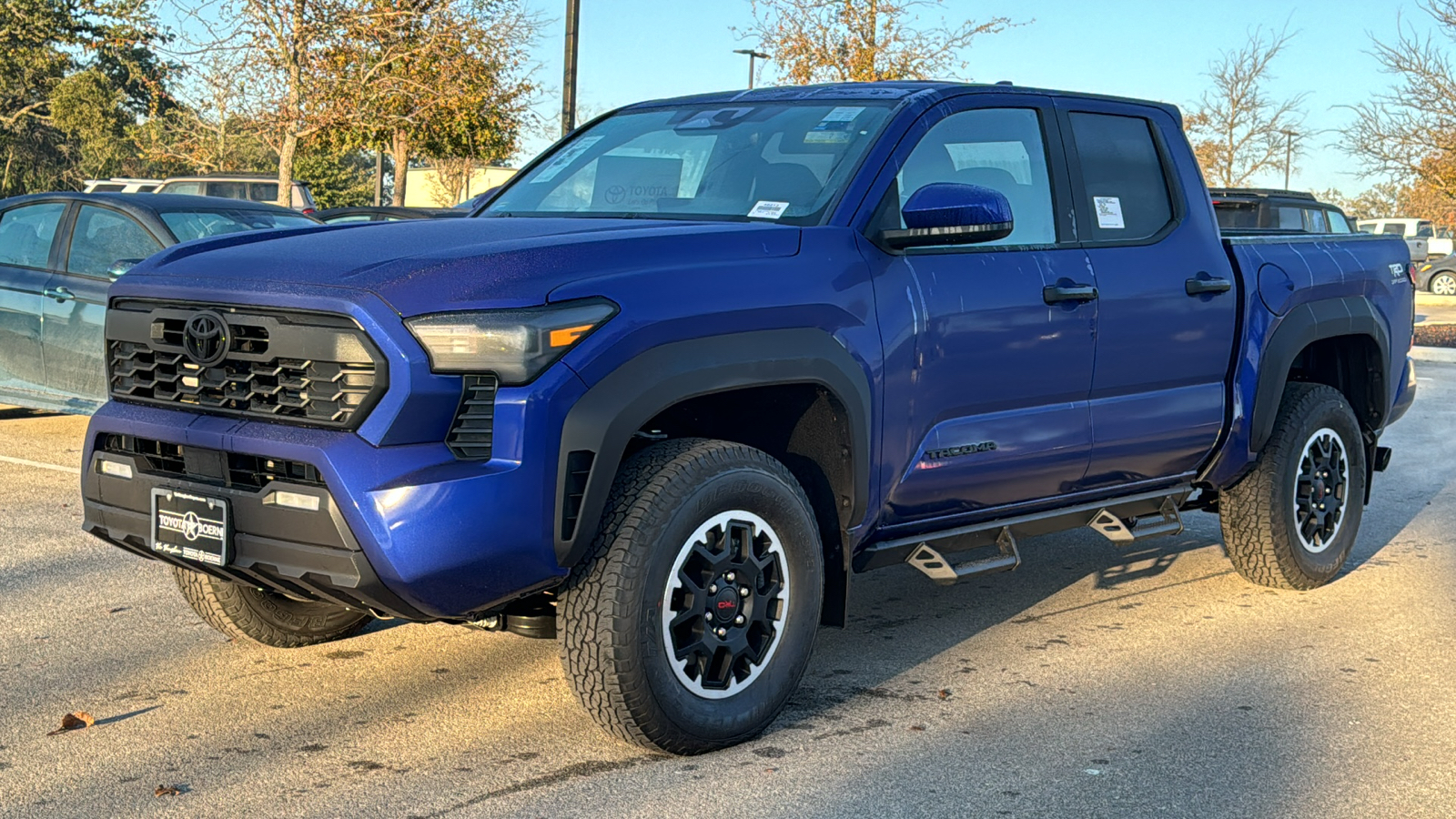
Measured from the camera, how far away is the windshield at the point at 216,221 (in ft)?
30.7

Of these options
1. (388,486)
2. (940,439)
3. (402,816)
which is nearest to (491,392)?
(388,486)

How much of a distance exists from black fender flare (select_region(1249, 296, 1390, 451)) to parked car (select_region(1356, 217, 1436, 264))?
1381 inches

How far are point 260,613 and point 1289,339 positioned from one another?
4.05 metres

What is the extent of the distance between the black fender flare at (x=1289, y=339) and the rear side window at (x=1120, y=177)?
740 mm

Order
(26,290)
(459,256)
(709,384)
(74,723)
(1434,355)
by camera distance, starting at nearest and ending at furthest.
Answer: (459,256) < (709,384) < (74,723) < (26,290) < (1434,355)

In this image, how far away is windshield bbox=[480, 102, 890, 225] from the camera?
488 cm

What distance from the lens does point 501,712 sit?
4.60 meters

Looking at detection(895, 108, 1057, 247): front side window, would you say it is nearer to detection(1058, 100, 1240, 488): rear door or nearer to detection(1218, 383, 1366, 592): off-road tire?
detection(1058, 100, 1240, 488): rear door

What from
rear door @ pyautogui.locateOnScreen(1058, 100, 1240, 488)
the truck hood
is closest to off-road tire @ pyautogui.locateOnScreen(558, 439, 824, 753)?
the truck hood

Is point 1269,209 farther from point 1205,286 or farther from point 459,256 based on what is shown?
point 459,256

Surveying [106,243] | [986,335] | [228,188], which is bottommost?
[986,335]

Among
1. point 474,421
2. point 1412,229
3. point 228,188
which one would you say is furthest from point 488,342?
point 1412,229

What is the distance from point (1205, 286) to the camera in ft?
18.9

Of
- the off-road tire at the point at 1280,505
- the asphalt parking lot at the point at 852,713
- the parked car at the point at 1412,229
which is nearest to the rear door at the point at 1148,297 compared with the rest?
the off-road tire at the point at 1280,505
